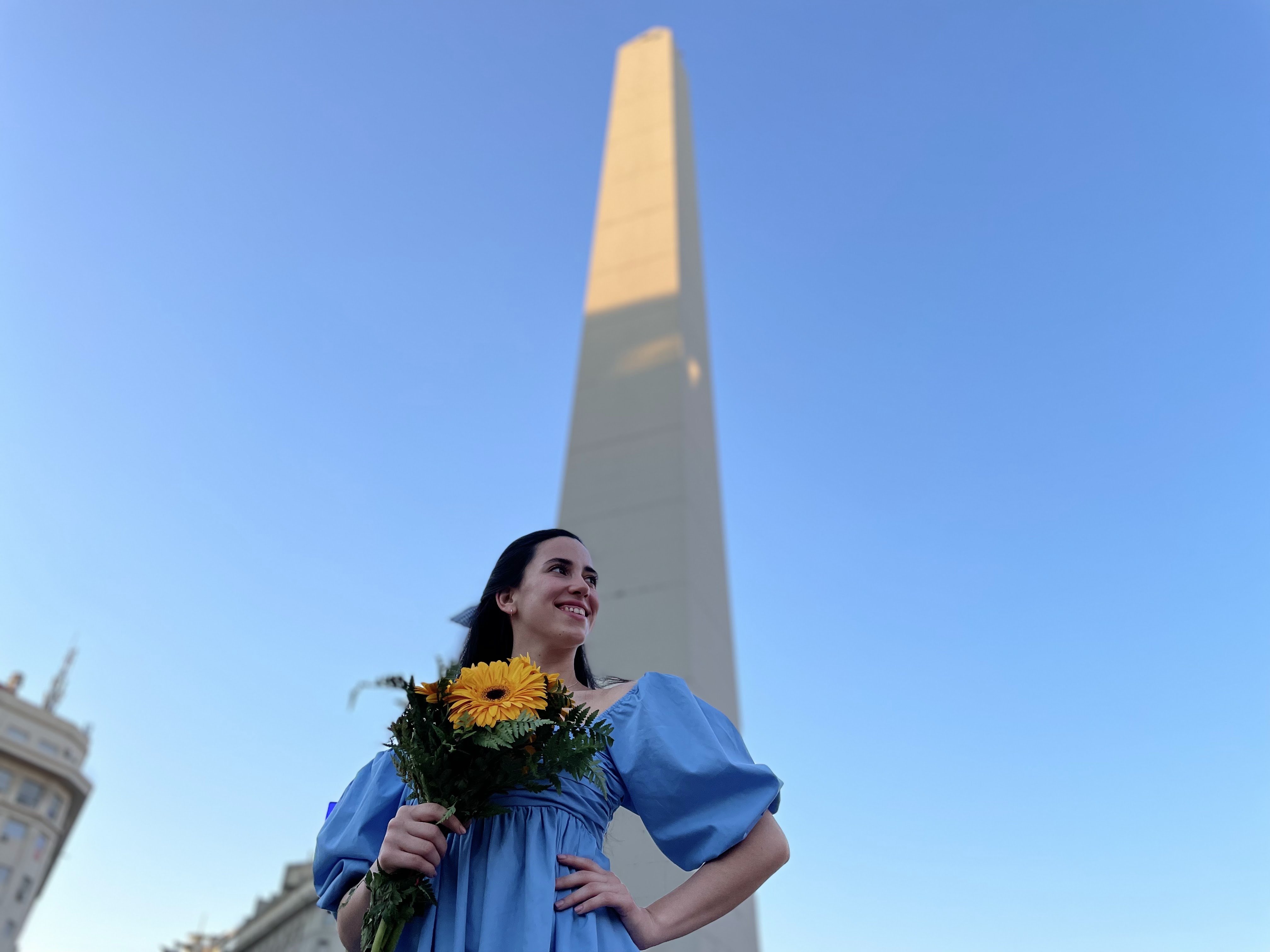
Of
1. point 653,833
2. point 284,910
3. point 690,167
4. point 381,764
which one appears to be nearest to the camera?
point 653,833

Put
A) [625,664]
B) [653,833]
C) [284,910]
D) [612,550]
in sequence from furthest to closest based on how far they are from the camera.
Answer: [284,910] < [612,550] < [625,664] < [653,833]

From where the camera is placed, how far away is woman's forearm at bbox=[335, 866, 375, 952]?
1564 mm

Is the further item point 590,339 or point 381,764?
point 590,339

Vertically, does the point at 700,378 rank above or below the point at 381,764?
above

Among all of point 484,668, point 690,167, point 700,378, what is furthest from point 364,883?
point 690,167

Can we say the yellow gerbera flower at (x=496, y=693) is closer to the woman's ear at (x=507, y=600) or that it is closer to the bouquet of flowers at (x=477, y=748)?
the bouquet of flowers at (x=477, y=748)

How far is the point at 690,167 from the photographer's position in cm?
877

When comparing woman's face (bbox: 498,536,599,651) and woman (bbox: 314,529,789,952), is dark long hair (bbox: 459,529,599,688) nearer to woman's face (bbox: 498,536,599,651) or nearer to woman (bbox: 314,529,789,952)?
woman's face (bbox: 498,536,599,651)

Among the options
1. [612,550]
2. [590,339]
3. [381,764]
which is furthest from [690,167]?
[381,764]

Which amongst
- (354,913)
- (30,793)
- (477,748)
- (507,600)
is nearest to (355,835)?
(354,913)

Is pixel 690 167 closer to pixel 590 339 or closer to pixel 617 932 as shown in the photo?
pixel 590 339

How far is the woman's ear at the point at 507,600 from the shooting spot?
6.62 feet

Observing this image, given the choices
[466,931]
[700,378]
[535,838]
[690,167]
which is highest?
[690,167]

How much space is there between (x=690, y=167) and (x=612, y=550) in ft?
14.9
